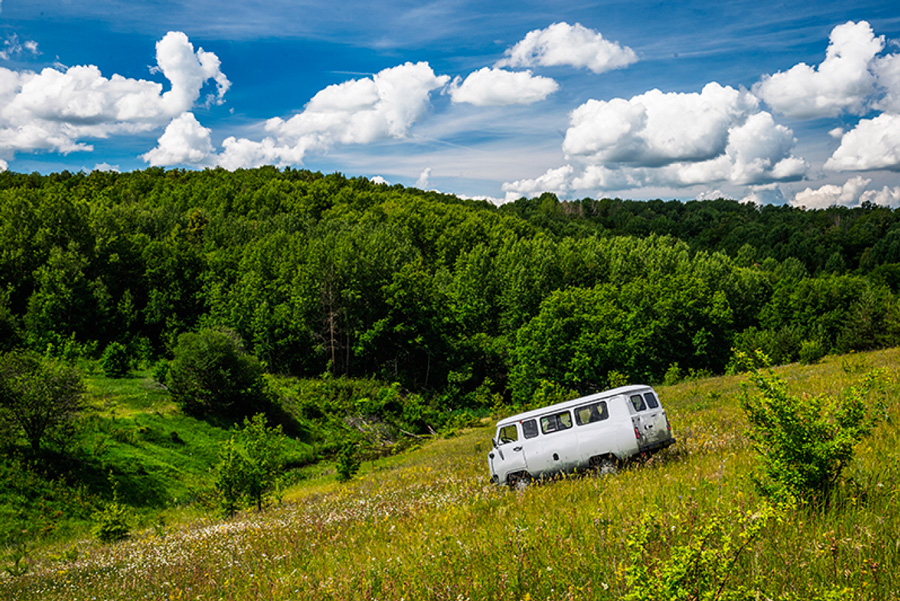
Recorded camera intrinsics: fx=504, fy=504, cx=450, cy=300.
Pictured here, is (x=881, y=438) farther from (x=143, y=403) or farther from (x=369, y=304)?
(x=369, y=304)

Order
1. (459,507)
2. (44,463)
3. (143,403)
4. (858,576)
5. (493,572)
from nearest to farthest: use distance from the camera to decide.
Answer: (858,576)
(493,572)
(459,507)
(44,463)
(143,403)

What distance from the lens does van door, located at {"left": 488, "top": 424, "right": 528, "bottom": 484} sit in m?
13.9

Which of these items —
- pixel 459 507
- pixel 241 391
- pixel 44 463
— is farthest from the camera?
pixel 241 391

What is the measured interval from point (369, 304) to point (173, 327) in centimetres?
2452

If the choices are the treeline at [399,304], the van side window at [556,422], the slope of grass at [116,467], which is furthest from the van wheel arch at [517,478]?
the treeline at [399,304]

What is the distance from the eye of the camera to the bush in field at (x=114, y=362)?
46784 mm

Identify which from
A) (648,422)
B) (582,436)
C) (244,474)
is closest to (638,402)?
(648,422)

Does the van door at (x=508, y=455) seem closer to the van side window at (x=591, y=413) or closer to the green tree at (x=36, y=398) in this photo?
the van side window at (x=591, y=413)

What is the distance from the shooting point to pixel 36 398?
26.9 meters

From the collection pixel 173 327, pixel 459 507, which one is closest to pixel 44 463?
pixel 459 507

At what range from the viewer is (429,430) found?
52531 millimetres

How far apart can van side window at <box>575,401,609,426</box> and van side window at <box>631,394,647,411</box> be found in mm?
718

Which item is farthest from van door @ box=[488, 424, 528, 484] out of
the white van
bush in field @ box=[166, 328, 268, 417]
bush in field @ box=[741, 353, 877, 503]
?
bush in field @ box=[166, 328, 268, 417]

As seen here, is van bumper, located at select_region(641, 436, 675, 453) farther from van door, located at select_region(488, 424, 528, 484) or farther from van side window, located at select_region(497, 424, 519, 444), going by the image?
van side window, located at select_region(497, 424, 519, 444)
